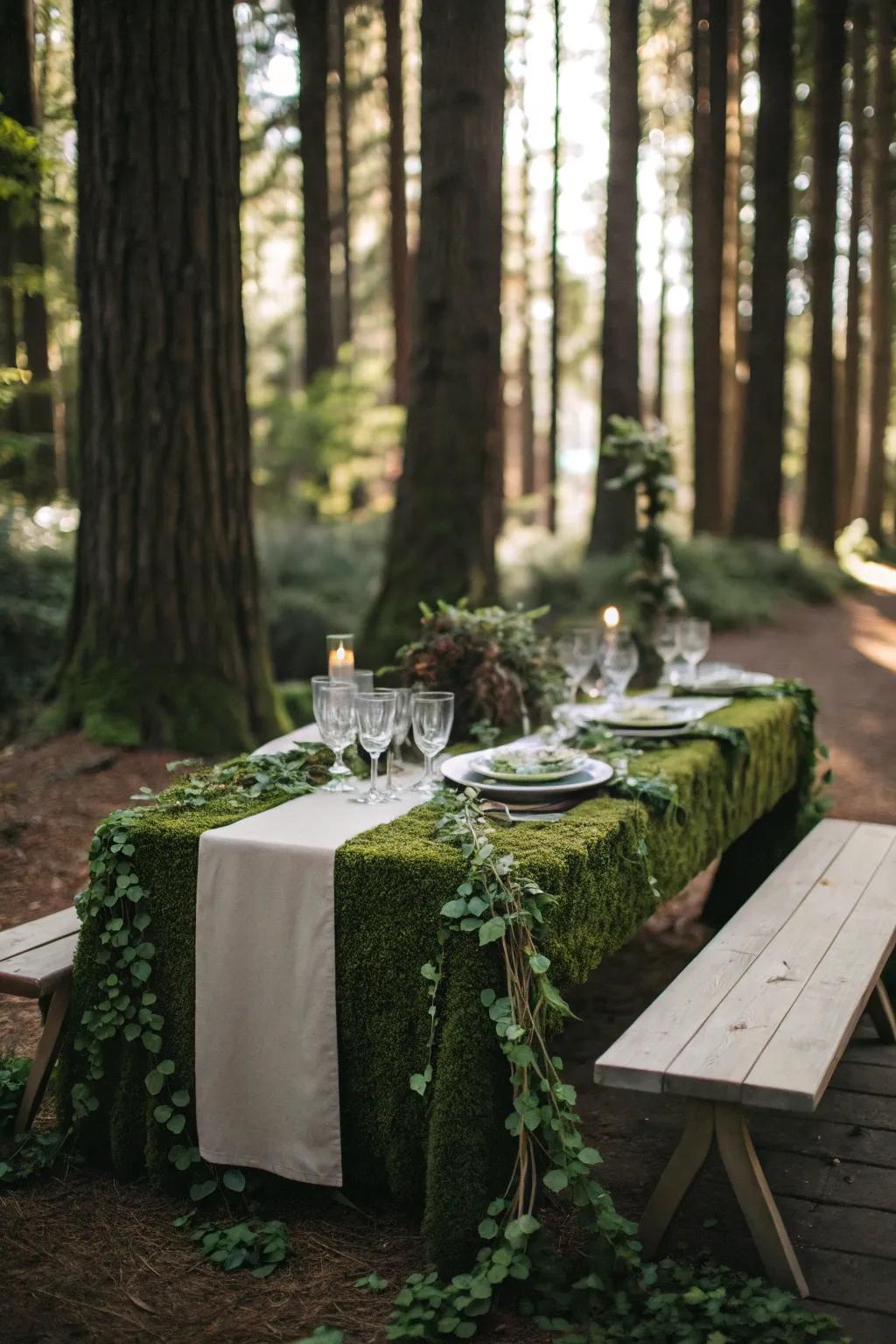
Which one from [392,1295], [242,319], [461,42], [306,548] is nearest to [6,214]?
[242,319]

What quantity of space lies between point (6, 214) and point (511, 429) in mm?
24005

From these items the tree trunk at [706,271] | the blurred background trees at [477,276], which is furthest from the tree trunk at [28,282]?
the tree trunk at [706,271]

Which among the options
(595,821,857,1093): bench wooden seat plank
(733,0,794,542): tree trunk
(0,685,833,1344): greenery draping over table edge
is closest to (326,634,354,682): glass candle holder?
(0,685,833,1344): greenery draping over table edge

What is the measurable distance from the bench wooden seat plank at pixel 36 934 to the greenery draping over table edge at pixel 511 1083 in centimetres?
38

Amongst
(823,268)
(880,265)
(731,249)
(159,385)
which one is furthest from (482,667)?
(880,265)

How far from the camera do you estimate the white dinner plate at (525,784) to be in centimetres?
328

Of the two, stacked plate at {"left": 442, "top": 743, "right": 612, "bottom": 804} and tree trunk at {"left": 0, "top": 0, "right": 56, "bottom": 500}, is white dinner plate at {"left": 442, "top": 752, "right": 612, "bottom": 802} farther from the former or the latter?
tree trunk at {"left": 0, "top": 0, "right": 56, "bottom": 500}

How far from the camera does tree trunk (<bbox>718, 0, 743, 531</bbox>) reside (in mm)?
18125

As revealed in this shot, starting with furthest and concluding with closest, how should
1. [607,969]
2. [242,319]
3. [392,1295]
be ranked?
1. [242,319]
2. [607,969]
3. [392,1295]

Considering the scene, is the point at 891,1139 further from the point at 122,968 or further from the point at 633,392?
the point at 633,392

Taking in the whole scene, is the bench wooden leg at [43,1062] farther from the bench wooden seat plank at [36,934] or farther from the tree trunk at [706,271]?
the tree trunk at [706,271]

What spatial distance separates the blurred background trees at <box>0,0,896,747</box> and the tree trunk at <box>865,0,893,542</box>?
60 mm

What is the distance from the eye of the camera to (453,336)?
8.27 m

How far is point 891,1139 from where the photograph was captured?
3584mm
